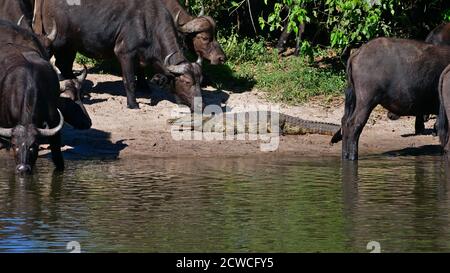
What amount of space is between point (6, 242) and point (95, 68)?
10758 millimetres

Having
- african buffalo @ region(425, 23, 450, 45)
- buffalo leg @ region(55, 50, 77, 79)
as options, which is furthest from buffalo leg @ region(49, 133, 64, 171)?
african buffalo @ region(425, 23, 450, 45)

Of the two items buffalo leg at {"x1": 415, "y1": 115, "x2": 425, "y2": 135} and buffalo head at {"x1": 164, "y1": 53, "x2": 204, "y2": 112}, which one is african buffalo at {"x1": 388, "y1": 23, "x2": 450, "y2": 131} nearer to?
buffalo leg at {"x1": 415, "y1": 115, "x2": 425, "y2": 135}

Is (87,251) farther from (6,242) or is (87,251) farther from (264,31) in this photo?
(264,31)

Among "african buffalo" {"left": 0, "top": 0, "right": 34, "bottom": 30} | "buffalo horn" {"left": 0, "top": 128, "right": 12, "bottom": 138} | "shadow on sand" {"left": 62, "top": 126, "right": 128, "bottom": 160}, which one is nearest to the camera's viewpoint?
"buffalo horn" {"left": 0, "top": 128, "right": 12, "bottom": 138}

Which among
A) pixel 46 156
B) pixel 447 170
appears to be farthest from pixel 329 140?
pixel 46 156

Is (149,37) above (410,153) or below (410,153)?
above

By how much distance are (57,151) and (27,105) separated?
0.87m

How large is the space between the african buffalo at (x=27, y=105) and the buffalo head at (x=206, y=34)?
5.03 meters

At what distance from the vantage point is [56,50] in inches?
795

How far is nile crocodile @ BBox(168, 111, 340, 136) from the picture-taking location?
18.5 metres

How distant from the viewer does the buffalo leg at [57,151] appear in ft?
50.9

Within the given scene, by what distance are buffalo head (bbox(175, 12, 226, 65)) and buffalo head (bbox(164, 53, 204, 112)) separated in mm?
1098

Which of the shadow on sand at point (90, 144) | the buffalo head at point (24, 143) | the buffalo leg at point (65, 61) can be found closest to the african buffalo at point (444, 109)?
the shadow on sand at point (90, 144)

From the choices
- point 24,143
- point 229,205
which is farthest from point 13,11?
point 229,205
